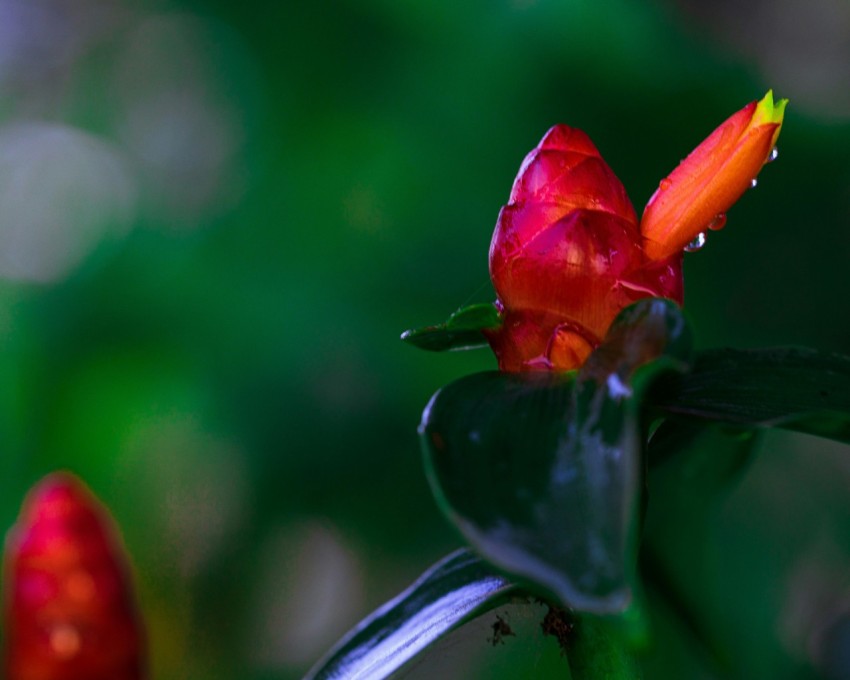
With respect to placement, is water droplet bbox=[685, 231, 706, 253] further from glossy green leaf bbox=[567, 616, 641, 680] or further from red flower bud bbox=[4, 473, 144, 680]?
red flower bud bbox=[4, 473, 144, 680]

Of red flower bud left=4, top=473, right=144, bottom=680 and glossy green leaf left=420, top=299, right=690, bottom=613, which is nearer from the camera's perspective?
glossy green leaf left=420, top=299, right=690, bottom=613

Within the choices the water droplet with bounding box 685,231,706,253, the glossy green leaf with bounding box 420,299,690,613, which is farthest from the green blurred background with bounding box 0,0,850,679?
the glossy green leaf with bounding box 420,299,690,613

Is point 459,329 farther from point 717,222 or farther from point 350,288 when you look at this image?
point 350,288

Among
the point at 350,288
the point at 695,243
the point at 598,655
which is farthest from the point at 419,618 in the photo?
the point at 350,288

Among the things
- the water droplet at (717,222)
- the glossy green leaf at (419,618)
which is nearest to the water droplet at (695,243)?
the water droplet at (717,222)

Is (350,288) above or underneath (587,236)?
underneath

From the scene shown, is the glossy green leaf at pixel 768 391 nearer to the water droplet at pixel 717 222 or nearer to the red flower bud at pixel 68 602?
the water droplet at pixel 717 222

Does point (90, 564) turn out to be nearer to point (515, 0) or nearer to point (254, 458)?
point (254, 458)
